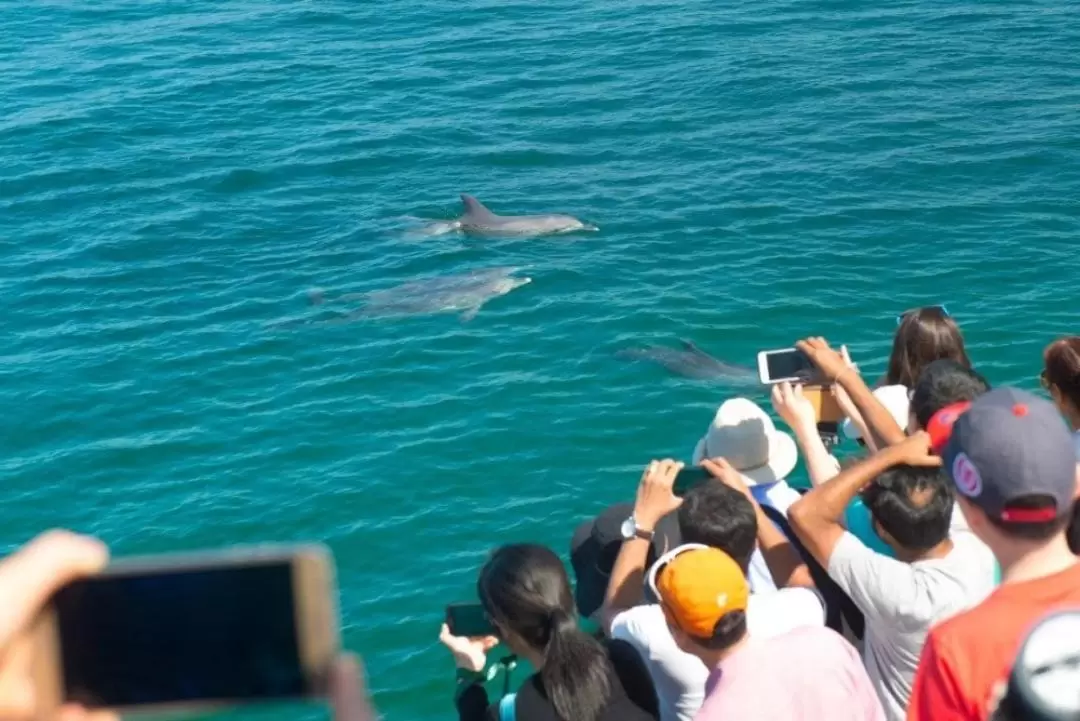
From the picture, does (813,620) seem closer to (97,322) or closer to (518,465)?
(518,465)

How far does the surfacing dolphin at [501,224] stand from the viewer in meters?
16.5

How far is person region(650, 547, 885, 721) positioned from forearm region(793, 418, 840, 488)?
63.2 inches

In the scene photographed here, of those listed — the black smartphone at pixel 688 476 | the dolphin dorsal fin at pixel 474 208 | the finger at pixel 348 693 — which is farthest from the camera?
the dolphin dorsal fin at pixel 474 208

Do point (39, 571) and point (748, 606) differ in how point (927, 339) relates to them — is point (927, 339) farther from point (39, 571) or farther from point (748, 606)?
point (39, 571)

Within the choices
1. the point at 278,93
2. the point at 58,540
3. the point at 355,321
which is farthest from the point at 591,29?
the point at 58,540

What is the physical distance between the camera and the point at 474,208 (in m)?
16.8

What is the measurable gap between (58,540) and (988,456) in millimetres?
2556

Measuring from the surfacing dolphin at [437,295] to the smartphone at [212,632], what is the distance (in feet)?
40.6

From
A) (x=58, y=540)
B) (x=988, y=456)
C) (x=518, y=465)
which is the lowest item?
(x=518, y=465)

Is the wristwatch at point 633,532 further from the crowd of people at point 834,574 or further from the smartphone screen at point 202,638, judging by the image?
the smartphone screen at point 202,638

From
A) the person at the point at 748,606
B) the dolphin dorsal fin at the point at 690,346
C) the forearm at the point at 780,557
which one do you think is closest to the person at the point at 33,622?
the person at the point at 748,606

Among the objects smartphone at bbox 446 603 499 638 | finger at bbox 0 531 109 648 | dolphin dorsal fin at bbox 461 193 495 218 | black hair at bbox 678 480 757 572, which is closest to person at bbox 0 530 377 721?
finger at bbox 0 531 109 648

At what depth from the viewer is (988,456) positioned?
3783 mm

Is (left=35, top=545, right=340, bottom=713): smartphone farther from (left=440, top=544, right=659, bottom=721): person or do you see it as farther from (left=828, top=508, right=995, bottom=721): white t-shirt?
(left=828, top=508, right=995, bottom=721): white t-shirt
